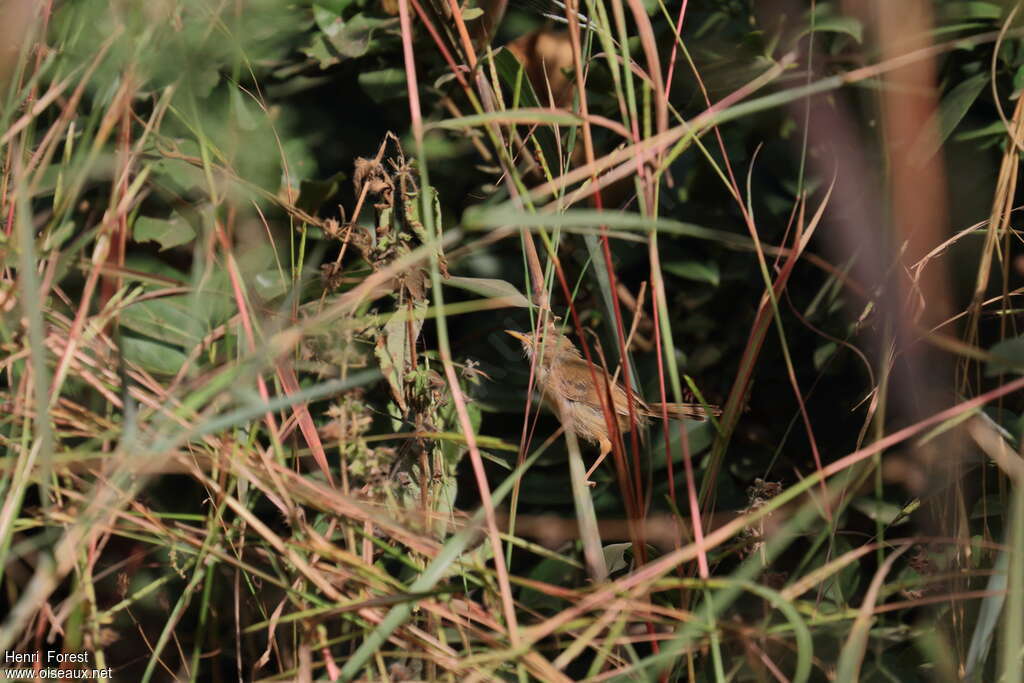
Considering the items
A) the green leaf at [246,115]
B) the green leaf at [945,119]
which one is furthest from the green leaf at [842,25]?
the green leaf at [246,115]

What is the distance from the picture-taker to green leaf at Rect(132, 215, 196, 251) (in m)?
1.52

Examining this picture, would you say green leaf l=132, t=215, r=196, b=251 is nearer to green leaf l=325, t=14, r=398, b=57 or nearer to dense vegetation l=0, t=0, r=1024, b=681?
dense vegetation l=0, t=0, r=1024, b=681

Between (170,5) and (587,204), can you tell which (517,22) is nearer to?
(587,204)

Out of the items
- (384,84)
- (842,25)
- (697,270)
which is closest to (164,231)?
(384,84)

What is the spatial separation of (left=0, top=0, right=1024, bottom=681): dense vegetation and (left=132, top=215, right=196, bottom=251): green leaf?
0.01m

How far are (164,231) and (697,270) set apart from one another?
→ 0.92 m

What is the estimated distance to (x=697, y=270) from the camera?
167cm

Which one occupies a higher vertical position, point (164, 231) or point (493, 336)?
point (164, 231)

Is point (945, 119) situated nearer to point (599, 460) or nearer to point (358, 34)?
point (599, 460)

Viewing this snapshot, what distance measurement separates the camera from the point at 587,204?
5.52ft

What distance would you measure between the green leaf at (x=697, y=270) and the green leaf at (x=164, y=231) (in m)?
0.83

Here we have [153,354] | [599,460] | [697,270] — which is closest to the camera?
[599,460]

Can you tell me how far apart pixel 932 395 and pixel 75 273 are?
131 cm

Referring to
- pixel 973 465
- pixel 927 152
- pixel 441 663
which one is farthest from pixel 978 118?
pixel 441 663
